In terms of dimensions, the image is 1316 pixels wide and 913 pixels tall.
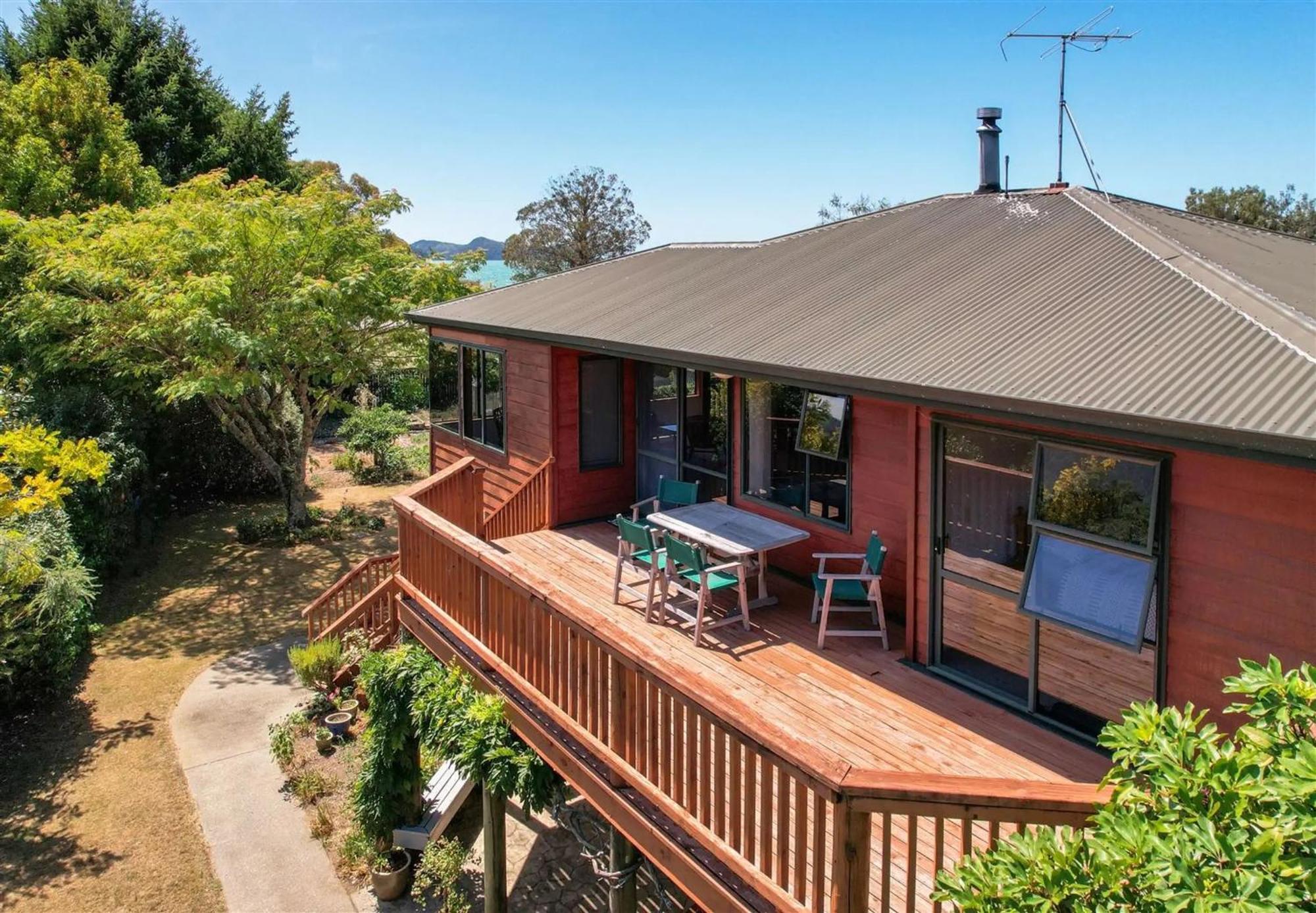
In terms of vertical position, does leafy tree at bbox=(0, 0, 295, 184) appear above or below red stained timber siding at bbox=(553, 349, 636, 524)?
above

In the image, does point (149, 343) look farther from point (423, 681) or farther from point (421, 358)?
point (423, 681)

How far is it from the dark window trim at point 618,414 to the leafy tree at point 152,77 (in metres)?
18.6

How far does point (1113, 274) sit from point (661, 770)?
4340 mm

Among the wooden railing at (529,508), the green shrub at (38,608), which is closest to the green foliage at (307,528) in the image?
the green shrub at (38,608)

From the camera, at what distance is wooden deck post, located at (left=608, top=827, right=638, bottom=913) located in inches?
237

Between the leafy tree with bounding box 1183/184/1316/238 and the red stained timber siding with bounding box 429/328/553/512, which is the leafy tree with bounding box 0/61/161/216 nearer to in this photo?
the red stained timber siding with bounding box 429/328/553/512

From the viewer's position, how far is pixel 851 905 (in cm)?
346

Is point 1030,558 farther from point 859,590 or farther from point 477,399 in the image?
point 477,399

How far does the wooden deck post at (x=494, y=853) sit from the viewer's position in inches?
288

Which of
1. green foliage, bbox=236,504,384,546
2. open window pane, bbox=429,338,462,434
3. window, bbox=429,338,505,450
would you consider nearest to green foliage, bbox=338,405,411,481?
green foliage, bbox=236,504,384,546

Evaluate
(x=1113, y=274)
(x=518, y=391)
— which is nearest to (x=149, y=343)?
(x=518, y=391)

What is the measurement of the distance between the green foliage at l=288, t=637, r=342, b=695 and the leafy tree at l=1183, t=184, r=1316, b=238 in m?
41.1

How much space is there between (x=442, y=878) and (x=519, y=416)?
5137mm

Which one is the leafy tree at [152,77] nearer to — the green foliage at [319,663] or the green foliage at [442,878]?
the green foliage at [319,663]
